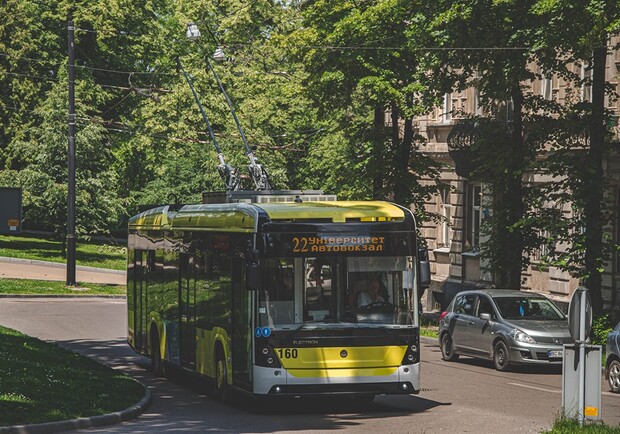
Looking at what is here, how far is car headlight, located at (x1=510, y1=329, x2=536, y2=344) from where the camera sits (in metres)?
25.0

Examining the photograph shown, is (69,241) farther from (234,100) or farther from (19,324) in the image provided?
(234,100)

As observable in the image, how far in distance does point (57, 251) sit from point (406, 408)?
4416 cm

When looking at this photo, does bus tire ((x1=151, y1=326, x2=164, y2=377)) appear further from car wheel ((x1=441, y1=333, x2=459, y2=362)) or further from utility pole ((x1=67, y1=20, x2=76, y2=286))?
utility pole ((x1=67, y1=20, x2=76, y2=286))

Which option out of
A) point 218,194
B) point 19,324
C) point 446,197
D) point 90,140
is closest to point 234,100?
point 90,140

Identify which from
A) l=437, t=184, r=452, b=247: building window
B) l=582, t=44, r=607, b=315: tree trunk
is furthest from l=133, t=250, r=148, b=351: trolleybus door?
l=437, t=184, r=452, b=247: building window

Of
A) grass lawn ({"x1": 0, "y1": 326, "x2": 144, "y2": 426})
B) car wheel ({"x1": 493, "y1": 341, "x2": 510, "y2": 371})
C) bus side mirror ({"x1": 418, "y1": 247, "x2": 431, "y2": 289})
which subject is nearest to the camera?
grass lawn ({"x1": 0, "y1": 326, "x2": 144, "y2": 426})

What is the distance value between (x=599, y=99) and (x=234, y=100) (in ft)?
106

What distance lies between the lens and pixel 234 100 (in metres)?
59.5

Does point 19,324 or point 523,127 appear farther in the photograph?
point 19,324

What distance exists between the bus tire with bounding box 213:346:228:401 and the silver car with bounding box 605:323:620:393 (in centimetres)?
637

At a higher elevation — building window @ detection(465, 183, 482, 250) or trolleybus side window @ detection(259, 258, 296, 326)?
building window @ detection(465, 183, 482, 250)

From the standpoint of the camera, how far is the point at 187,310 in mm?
20875

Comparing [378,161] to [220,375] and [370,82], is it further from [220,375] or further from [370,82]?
[220,375]

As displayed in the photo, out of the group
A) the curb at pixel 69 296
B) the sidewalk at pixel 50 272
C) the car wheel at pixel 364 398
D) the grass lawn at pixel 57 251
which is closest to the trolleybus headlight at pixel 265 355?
the car wheel at pixel 364 398
